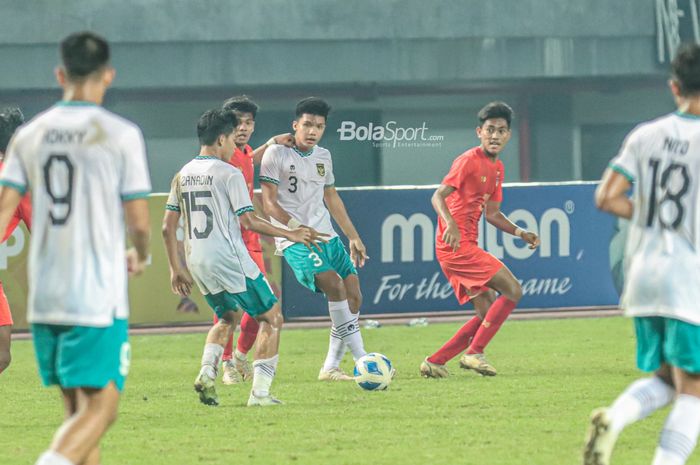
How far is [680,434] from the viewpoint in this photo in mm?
5891

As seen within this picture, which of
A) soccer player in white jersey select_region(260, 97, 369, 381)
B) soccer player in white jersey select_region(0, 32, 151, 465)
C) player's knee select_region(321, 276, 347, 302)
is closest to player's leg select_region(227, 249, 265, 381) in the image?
soccer player in white jersey select_region(260, 97, 369, 381)

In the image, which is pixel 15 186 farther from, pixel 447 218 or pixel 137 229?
pixel 447 218

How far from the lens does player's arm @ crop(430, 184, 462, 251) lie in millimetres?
10781

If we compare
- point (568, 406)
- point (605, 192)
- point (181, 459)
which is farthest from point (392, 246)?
point (605, 192)

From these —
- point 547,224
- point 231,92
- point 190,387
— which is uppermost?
point 231,92

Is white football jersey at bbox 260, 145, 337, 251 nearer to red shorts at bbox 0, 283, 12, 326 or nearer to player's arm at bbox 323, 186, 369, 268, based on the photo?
player's arm at bbox 323, 186, 369, 268

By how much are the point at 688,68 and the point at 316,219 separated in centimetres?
560

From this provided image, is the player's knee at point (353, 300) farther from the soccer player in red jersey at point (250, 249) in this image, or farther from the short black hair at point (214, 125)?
the short black hair at point (214, 125)

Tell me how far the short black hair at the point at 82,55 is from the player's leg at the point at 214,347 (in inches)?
163

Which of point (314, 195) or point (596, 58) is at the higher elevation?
point (596, 58)

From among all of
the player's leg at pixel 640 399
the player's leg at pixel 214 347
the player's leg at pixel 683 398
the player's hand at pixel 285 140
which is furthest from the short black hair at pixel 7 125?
the player's leg at pixel 683 398

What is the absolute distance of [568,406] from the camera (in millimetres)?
9391

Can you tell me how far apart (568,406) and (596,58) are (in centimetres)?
2582

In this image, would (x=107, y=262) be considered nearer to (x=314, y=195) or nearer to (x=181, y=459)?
(x=181, y=459)
